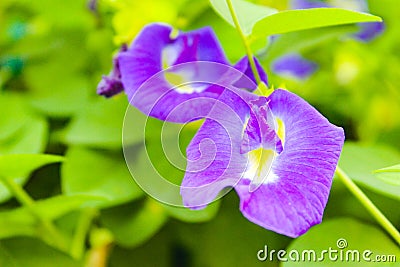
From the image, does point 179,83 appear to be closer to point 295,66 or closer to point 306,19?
point 306,19

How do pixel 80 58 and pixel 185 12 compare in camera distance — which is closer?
pixel 185 12

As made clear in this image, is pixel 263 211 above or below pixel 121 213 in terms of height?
above

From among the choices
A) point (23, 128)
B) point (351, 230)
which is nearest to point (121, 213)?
point (23, 128)

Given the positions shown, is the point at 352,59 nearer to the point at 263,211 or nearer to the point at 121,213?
the point at 121,213

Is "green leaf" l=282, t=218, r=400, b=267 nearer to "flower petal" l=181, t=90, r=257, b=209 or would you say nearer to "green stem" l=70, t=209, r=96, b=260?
"flower petal" l=181, t=90, r=257, b=209

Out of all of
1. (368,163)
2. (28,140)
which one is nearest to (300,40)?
(368,163)

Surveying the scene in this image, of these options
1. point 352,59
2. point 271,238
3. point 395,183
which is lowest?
point 271,238

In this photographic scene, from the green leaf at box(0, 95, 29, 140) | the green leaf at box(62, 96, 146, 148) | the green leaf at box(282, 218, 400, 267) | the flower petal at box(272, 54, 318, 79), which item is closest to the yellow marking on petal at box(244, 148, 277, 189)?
the green leaf at box(282, 218, 400, 267)
